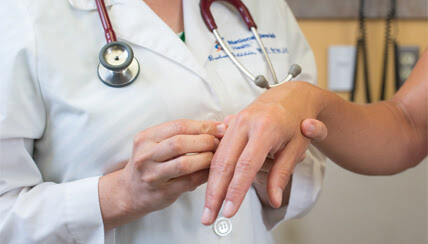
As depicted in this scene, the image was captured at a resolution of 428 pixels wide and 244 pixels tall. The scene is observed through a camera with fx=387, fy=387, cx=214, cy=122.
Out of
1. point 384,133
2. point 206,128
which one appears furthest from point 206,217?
point 384,133

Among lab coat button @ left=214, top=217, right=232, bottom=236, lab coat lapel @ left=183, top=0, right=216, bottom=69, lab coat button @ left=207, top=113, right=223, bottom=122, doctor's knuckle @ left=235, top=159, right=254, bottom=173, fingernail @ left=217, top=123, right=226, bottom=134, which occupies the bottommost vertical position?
lab coat button @ left=214, top=217, right=232, bottom=236

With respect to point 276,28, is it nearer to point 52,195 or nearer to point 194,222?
point 194,222

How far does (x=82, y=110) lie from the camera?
0.61 metres

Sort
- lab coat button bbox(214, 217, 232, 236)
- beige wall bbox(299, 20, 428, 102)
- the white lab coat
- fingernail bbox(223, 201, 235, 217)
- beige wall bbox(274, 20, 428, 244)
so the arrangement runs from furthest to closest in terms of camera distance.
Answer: beige wall bbox(299, 20, 428, 102) < beige wall bbox(274, 20, 428, 244) < lab coat button bbox(214, 217, 232, 236) < the white lab coat < fingernail bbox(223, 201, 235, 217)

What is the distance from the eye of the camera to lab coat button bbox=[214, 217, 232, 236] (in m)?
0.69

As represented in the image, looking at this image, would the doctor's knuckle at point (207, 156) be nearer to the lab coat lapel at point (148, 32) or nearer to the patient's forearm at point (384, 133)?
the lab coat lapel at point (148, 32)

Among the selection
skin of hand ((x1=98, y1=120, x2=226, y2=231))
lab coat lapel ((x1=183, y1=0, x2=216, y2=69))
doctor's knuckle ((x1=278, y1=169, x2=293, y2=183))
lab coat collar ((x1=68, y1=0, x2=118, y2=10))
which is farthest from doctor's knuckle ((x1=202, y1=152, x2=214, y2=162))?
lab coat collar ((x1=68, y1=0, x2=118, y2=10))

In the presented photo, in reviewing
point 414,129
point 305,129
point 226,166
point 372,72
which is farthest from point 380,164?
point 372,72

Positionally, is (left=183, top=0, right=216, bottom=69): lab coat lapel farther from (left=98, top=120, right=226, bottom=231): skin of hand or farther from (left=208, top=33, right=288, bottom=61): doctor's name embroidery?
(left=98, top=120, right=226, bottom=231): skin of hand

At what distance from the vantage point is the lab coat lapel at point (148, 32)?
677 mm

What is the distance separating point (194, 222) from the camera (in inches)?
27.3

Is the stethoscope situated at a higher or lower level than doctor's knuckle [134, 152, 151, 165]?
higher

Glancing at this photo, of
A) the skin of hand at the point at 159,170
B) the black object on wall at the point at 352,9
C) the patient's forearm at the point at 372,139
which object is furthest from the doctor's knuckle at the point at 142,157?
the black object on wall at the point at 352,9

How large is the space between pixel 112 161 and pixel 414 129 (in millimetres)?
650
